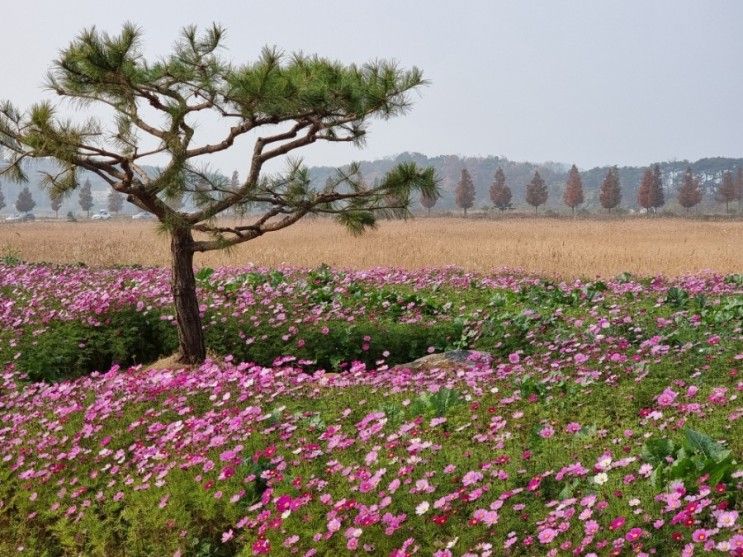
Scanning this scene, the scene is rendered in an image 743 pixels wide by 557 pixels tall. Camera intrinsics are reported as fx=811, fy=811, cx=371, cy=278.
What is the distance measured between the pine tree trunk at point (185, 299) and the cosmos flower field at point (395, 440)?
10.9 inches

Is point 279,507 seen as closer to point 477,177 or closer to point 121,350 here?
point 121,350

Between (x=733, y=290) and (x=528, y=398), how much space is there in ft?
25.6

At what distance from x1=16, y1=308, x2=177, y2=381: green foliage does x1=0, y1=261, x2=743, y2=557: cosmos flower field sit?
0.14ft

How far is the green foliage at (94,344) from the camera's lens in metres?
10.1

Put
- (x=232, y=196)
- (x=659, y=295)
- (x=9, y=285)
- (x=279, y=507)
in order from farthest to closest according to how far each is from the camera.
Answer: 1. (x=9, y=285)
2. (x=659, y=295)
3. (x=232, y=196)
4. (x=279, y=507)

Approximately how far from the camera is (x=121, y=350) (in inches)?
424

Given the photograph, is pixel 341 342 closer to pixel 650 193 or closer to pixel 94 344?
pixel 94 344

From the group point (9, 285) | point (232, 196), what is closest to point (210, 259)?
point (9, 285)

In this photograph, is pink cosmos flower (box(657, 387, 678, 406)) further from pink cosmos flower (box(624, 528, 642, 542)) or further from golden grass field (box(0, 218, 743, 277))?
golden grass field (box(0, 218, 743, 277))

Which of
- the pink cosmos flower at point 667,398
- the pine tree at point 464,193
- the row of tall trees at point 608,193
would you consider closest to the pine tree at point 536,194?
the row of tall trees at point 608,193

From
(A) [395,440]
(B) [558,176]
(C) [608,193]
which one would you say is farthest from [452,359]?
(B) [558,176]

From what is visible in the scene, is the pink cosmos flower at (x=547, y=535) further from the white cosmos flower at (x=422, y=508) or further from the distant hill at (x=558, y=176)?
the distant hill at (x=558, y=176)

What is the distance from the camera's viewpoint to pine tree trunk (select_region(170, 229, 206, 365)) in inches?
374

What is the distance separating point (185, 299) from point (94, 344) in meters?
2.09
